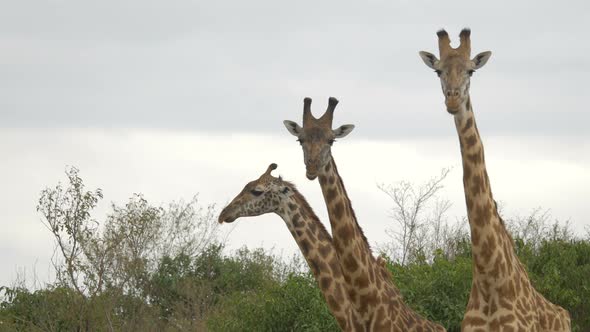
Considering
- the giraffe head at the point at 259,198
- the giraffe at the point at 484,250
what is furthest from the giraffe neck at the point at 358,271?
the giraffe head at the point at 259,198

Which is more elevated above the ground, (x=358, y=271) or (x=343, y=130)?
(x=343, y=130)

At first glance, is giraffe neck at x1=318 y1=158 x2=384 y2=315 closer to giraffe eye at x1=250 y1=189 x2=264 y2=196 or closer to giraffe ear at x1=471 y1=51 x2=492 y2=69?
giraffe eye at x1=250 y1=189 x2=264 y2=196

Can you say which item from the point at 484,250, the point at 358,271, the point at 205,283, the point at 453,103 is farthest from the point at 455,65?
the point at 205,283

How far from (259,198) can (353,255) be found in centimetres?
178

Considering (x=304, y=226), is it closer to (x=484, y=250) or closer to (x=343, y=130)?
(x=343, y=130)

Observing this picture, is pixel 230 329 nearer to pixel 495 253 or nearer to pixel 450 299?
pixel 450 299

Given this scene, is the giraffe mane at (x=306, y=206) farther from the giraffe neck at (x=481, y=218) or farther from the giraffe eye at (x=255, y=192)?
the giraffe neck at (x=481, y=218)

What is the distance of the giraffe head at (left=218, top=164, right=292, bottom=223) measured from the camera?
621 inches

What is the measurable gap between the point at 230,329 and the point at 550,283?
5.81 m

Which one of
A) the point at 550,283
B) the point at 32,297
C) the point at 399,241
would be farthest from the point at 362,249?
the point at 399,241

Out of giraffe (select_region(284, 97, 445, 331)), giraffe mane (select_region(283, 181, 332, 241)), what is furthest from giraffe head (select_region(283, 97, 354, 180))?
giraffe mane (select_region(283, 181, 332, 241))

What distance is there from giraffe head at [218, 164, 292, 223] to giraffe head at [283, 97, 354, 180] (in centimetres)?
119

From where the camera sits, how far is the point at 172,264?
118 feet

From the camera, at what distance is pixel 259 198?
15836 millimetres
